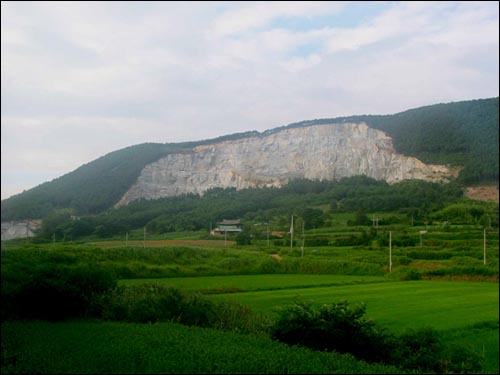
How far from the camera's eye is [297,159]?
128 ft

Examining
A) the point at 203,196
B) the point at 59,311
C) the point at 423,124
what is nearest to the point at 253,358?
the point at 59,311

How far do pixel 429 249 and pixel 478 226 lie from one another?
1958 mm

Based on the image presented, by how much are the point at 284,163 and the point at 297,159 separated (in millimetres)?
1348

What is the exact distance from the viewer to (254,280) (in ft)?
54.8

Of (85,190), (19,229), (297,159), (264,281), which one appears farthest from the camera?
(297,159)

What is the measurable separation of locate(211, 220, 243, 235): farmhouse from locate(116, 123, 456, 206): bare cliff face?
3.00 metres

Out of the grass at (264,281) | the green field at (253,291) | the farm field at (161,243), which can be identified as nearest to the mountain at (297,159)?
the farm field at (161,243)

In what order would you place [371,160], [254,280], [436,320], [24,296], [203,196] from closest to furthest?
1. [24,296]
2. [436,320]
3. [254,280]
4. [203,196]
5. [371,160]

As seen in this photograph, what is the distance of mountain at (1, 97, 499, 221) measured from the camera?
53.8 feet

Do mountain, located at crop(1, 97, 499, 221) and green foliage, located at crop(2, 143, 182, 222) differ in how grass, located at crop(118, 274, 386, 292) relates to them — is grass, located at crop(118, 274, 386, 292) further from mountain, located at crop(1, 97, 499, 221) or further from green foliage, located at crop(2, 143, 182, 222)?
mountain, located at crop(1, 97, 499, 221)

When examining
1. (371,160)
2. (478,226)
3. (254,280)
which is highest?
(371,160)

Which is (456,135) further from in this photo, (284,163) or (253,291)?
(284,163)

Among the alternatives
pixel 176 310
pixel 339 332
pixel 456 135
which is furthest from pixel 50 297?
pixel 456 135

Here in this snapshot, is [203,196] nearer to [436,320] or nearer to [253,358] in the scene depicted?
[436,320]
